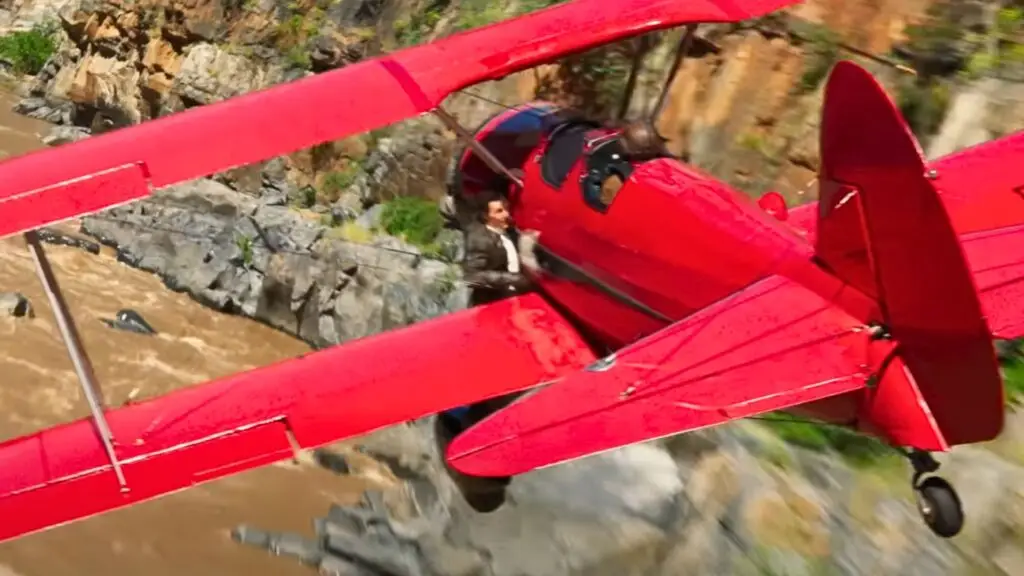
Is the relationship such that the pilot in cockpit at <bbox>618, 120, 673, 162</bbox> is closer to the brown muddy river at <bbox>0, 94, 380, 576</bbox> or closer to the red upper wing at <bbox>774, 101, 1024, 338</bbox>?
the red upper wing at <bbox>774, 101, 1024, 338</bbox>

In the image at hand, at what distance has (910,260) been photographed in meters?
2.49

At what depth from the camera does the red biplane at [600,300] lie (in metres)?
2.57

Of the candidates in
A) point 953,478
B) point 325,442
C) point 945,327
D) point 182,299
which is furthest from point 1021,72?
point 182,299

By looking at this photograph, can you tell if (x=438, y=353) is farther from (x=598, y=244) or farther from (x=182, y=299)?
(x=182, y=299)

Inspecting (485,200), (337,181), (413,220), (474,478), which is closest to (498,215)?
(485,200)

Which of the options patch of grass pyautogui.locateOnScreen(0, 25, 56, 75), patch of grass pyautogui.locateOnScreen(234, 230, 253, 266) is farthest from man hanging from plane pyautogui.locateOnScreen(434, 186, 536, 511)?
patch of grass pyautogui.locateOnScreen(0, 25, 56, 75)

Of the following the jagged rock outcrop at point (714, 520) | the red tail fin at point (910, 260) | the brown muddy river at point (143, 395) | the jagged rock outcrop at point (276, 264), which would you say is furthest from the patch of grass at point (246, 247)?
the red tail fin at point (910, 260)

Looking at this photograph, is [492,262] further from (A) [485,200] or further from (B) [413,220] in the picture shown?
(B) [413,220]

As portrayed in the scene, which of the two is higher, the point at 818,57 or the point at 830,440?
the point at 818,57

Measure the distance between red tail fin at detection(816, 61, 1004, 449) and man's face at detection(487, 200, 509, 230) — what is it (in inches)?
73.1

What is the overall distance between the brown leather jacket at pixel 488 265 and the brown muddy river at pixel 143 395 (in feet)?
5.90

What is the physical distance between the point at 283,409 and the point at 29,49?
15668 millimetres

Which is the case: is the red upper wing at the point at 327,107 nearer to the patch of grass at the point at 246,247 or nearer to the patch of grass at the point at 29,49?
the patch of grass at the point at 246,247

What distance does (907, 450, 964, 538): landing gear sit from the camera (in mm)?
2893
